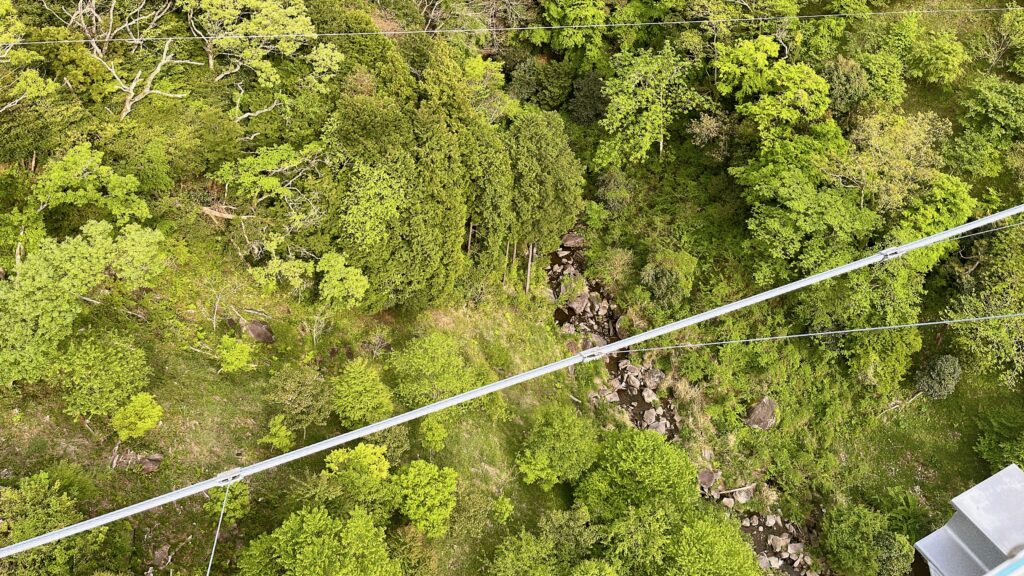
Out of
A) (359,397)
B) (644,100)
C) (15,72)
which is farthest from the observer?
(644,100)

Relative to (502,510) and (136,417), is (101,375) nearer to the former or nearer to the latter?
(136,417)

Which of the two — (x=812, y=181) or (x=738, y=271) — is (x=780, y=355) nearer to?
(x=738, y=271)

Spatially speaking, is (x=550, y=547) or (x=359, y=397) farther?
(x=359, y=397)

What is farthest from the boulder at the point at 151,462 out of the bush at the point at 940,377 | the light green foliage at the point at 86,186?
the bush at the point at 940,377

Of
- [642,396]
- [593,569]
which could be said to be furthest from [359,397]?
[642,396]

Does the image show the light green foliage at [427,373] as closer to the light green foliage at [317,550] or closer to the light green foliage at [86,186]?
the light green foliage at [317,550]

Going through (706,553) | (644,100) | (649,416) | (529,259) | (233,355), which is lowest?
(649,416)

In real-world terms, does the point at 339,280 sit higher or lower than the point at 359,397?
higher

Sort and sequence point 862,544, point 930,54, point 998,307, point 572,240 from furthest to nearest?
point 572,240 → point 930,54 → point 998,307 → point 862,544
